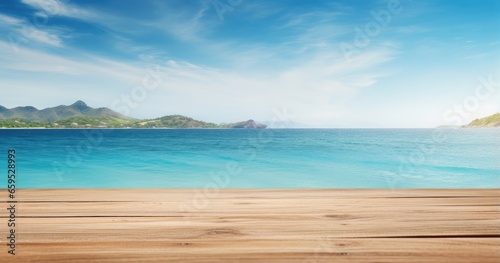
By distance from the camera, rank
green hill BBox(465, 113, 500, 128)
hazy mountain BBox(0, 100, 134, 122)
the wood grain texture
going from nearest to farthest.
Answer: the wood grain texture, green hill BBox(465, 113, 500, 128), hazy mountain BBox(0, 100, 134, 122)

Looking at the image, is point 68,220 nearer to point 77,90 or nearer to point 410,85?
point 410,85

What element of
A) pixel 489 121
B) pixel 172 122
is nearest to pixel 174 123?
pixel 172 122

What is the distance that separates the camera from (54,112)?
41094 mm

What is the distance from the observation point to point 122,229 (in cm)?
152

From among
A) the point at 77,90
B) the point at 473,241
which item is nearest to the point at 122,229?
the point at 473,241

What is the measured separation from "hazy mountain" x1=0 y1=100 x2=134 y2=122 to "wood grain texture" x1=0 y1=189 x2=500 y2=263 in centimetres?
4011

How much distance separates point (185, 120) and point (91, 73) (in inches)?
939

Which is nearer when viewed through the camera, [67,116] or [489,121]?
[489,121]

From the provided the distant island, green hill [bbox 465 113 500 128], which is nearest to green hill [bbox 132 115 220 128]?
the distant island

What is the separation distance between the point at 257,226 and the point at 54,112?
46.2 m

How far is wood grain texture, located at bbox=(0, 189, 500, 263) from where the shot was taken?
1.23 m

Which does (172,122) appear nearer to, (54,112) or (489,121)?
(54,112)

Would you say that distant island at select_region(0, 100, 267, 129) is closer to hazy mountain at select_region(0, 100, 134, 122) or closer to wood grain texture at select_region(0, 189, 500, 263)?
hazy mountain at select_region(0, 100, 134, 122)

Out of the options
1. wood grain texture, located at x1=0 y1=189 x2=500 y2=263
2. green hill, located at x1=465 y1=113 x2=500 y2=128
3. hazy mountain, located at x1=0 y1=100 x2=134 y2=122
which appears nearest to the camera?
wood grain texture, located at x1=0 y1=189 x2=500 y2=263
